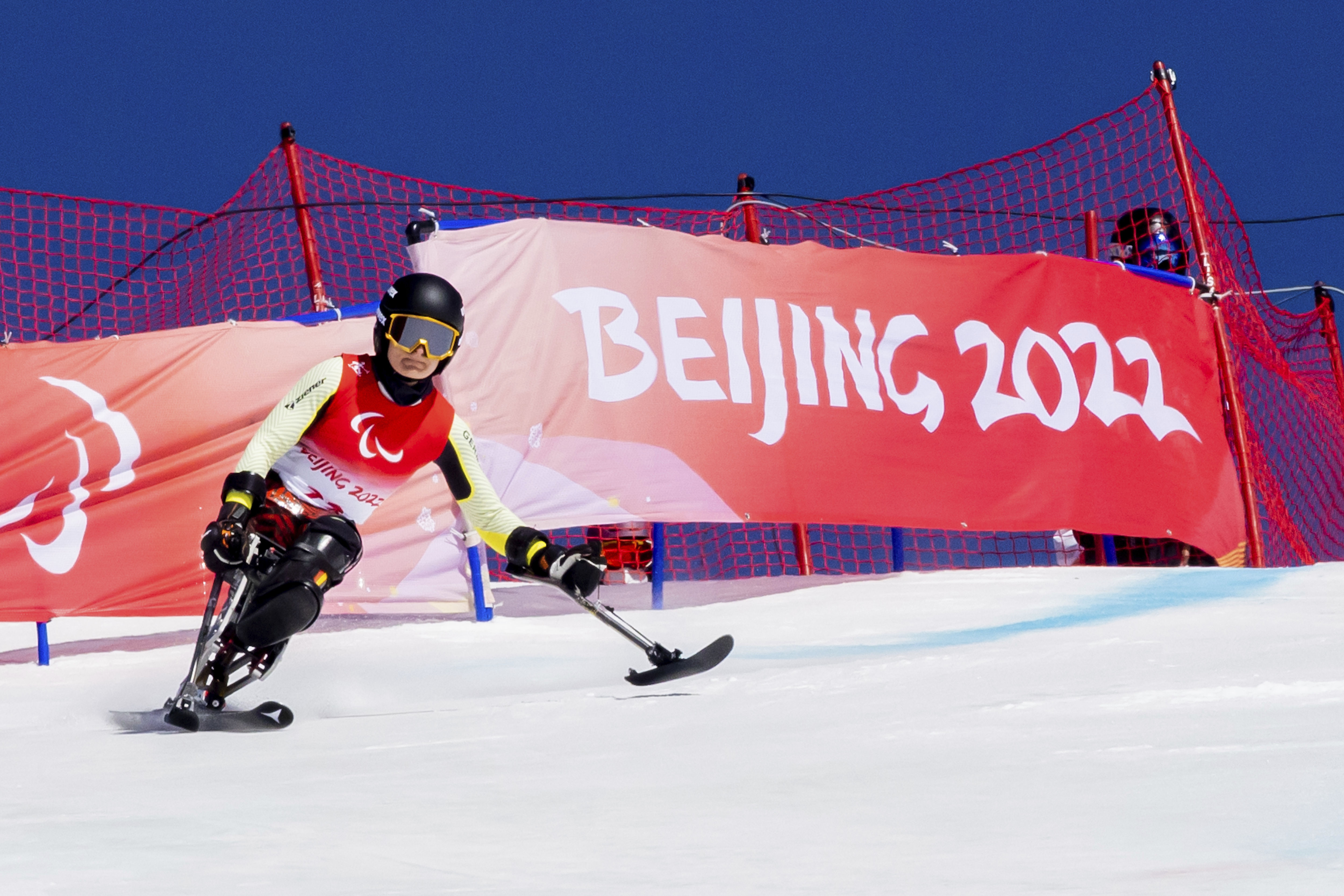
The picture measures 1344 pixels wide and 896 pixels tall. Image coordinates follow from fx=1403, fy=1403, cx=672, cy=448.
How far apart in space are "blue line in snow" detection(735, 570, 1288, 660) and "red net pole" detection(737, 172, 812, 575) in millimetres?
1569

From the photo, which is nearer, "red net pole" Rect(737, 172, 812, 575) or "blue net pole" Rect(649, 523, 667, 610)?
"blue net pole" Rect(649, 523, 667, 610)

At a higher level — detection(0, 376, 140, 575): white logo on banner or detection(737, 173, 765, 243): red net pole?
detection(737, 173, 765, 243): red net pole

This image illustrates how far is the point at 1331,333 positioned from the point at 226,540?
6.86m

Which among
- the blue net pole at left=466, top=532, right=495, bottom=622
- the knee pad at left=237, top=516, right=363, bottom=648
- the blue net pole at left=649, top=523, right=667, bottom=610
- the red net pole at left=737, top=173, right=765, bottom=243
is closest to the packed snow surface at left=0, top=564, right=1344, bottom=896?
the knee pad at left=237, top=516, right=363, bottom=648

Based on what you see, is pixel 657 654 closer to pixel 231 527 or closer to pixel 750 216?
pixel 231 527

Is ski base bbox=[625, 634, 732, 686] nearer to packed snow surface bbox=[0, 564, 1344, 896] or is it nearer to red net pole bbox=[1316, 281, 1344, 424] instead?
packed snow surface bbox=[0, 564, 1344, 896]

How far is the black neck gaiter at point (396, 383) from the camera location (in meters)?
3.99

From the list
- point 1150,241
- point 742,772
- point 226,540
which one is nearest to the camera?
point 742,772

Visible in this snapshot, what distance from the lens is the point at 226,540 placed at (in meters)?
3.69

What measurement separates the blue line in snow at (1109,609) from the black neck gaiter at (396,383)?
141 centimetres

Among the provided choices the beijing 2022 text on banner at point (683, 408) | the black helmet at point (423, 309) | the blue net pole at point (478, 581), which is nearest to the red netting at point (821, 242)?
the beijing 2022 text on banner at point (683, 408)

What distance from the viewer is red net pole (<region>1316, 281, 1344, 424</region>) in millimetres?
8211

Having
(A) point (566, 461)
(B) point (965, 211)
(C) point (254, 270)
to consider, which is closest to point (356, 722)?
(A) point (566, 461)

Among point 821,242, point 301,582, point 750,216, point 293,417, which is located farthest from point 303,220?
point 301,582
